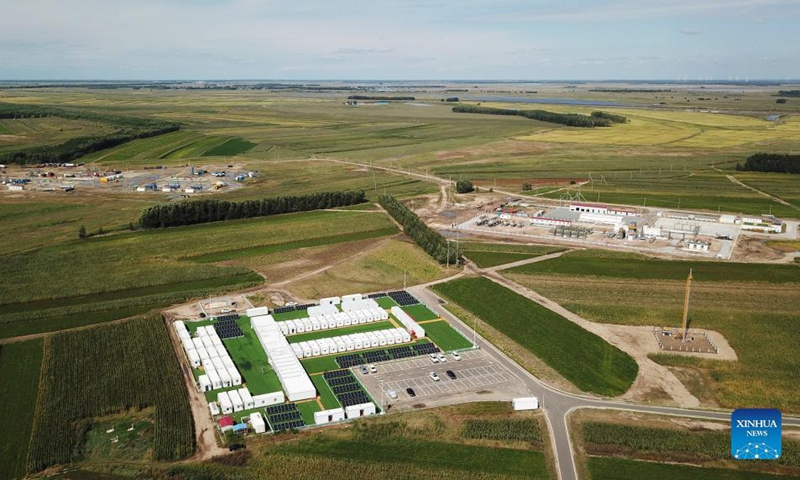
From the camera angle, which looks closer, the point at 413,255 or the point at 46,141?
the point at 413,255

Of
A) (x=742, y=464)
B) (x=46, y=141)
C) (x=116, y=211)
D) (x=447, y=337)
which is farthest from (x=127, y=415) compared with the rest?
(x=46, y=141)

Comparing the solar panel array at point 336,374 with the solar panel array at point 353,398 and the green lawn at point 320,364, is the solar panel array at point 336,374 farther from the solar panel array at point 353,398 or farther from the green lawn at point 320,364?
the solar panel array at point 353,398

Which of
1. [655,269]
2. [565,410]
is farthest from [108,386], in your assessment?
[655,269]

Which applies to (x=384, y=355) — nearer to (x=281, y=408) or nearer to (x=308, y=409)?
(x=308, y=409)

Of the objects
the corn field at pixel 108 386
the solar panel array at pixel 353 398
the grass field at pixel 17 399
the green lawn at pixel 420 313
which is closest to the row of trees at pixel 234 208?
the corn field at pixel 108 386

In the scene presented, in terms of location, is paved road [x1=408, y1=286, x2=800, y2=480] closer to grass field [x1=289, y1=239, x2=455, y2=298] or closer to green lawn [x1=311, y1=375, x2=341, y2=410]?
green lawn [x1=311, y1=375, x2=341, y2=410]

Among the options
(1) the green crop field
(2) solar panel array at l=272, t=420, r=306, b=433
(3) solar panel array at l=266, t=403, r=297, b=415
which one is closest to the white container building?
(3) solar panel array at l=266, t=403, r=297, b=415

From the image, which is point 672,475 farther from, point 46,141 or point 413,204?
point 46,141
